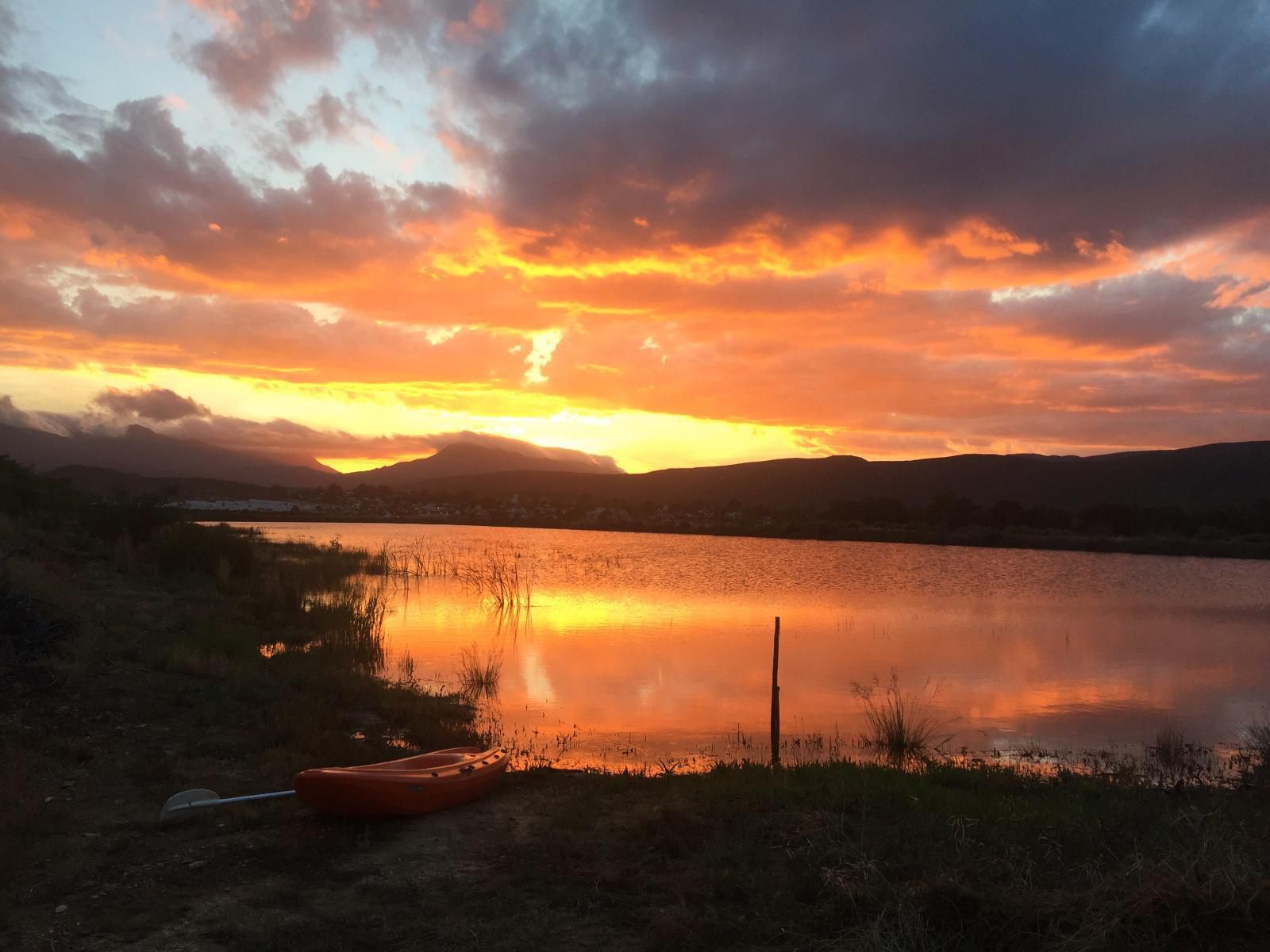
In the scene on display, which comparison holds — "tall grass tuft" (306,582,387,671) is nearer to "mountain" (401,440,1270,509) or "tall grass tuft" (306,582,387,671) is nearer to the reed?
the reed

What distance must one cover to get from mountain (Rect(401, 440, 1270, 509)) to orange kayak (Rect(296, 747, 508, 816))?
96162 millimetres

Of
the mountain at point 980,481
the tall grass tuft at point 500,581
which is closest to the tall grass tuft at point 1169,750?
the tall grass tuft at point 500,581

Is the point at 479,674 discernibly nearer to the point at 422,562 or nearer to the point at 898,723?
the point at 898,723

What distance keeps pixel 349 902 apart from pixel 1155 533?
79450 mm

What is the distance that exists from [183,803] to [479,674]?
9.18 m

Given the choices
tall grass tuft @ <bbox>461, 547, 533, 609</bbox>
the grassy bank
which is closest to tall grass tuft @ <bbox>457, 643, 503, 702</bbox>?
the grassy bank

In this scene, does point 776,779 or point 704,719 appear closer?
point 776,779

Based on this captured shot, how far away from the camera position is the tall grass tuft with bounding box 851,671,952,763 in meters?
12.5

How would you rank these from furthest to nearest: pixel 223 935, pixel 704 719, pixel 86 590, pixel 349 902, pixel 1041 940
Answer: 1. pixel 86 590
2. pixel 704 719
3. pixel 349 902
4. pixel 223 935
5. pixel 1041 940

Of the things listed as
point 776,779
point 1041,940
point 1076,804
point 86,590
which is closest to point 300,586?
point 86,590

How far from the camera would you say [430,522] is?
10075cm

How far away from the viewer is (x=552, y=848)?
24.3 ft

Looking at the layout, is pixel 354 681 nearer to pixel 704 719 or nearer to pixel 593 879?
pixel 704 719

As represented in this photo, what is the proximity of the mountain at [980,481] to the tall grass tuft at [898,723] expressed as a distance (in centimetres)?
8684
